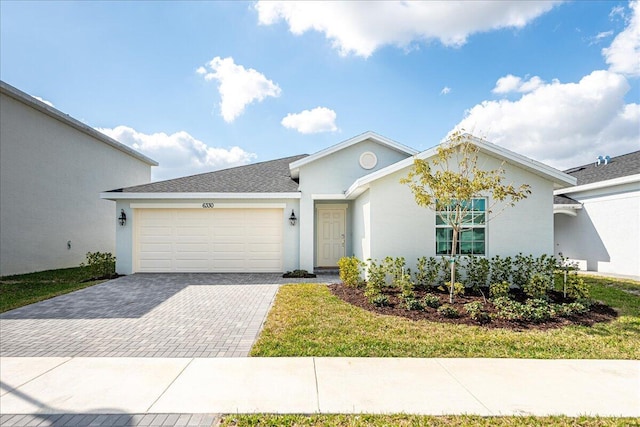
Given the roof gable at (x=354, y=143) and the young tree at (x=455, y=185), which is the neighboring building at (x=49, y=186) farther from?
the young tree at (x=455, y=185)

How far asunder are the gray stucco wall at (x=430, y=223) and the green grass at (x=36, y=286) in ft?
30.6

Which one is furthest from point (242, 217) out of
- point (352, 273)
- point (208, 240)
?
point (352, 273)

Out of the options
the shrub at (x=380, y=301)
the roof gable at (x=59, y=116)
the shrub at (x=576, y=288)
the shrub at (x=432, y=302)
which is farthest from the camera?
the roof gable at (x=59, y=116)

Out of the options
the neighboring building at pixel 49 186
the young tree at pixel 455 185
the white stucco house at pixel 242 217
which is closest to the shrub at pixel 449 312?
the young tree at pixel 455 185

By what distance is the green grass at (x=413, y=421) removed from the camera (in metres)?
3.14

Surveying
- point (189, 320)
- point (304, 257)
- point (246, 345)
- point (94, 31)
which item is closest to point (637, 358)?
point (246, 345)

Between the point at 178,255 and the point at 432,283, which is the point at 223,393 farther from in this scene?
the point at 178,255

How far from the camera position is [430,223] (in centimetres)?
944

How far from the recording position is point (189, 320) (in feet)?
21.5

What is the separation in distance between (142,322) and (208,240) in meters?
6.31

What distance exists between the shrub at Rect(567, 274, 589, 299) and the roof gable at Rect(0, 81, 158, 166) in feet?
65.7

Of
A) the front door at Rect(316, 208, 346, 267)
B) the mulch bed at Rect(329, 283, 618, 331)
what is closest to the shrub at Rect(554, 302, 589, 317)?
the mulch bed at Rect(329, 283, 618, 331)

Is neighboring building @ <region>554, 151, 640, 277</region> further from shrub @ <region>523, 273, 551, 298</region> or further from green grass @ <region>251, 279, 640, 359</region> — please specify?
shrub @ <region>523, 273, 551, 298</region>

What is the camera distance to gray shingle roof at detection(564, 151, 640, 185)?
13.3 meters
